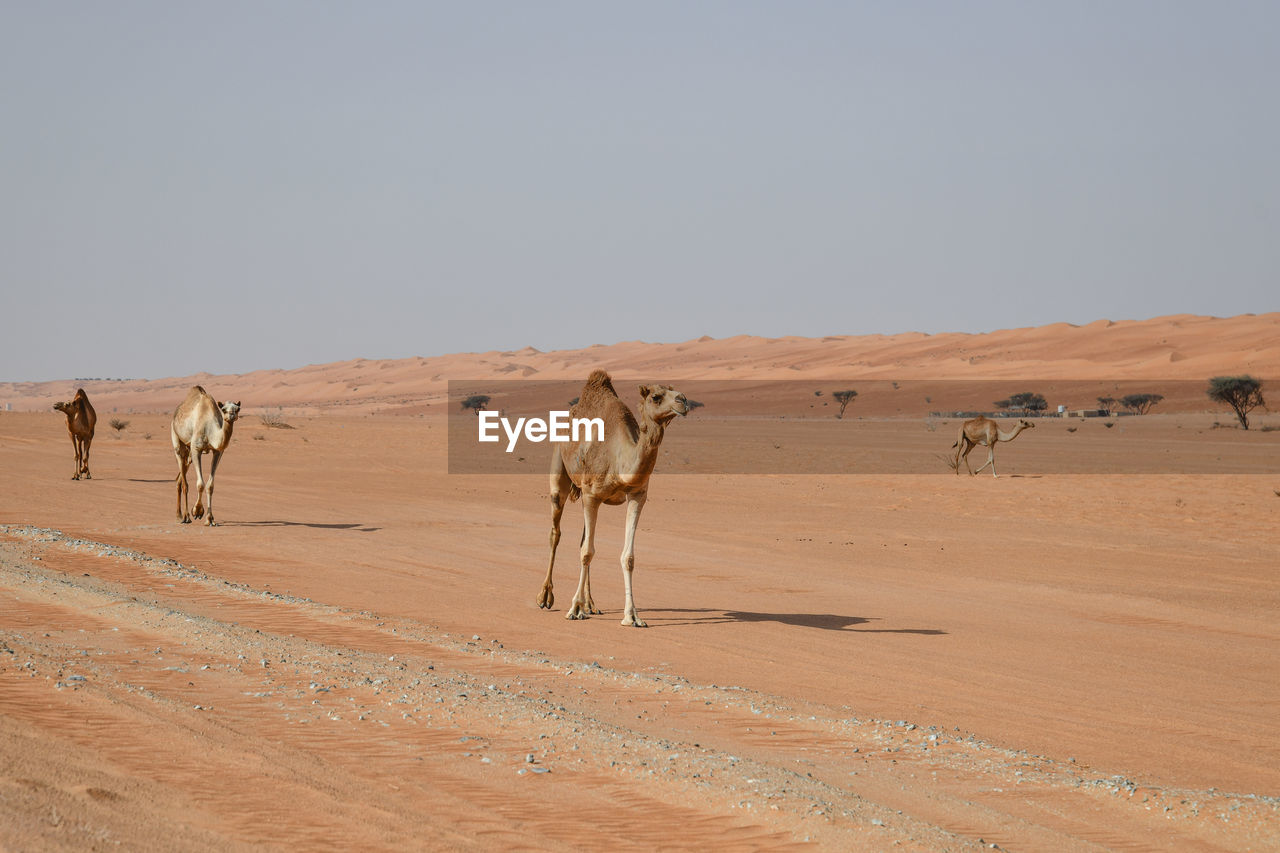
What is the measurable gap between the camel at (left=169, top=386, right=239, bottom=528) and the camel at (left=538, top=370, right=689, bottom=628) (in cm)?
865

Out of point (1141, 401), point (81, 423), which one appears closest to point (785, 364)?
point (1141, 401)

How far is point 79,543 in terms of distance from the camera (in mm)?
15461

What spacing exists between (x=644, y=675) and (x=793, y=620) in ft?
11.9

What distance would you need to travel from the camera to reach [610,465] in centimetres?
1176

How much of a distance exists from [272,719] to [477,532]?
13225 millimetres

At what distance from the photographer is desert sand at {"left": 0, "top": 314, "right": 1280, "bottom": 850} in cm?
561

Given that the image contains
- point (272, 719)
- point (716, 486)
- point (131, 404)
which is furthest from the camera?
point (131, 404)

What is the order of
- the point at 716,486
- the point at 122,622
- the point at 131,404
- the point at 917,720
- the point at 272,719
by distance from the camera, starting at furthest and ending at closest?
the point at 131,404, the point at 716,486, the point at 122,622, the point at 917,720, the point at 272,719

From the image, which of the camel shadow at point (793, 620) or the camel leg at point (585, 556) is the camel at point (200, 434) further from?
the camel shadow at point (793, 620)

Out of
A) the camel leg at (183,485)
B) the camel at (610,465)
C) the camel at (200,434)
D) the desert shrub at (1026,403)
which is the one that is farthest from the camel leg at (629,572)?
the desert shrub at (1026,403)

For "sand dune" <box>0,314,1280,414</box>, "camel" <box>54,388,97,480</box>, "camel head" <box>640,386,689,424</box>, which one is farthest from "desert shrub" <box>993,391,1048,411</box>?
"camel head" <box>640,386,689,424</box>

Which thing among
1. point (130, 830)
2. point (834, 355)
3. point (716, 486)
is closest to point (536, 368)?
point (834, 355)

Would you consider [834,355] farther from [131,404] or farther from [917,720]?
[917,720]

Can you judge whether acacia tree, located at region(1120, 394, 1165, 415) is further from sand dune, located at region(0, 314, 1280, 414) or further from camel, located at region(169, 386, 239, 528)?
camel, located at region(169, 386, 239, 528)
